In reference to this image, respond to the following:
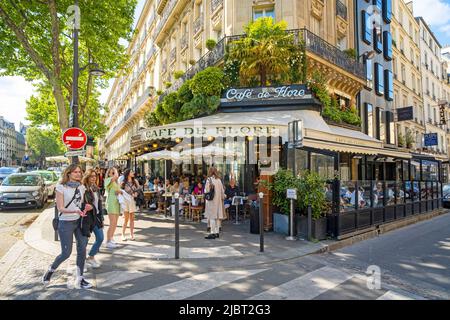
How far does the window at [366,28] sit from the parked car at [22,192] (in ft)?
61.7

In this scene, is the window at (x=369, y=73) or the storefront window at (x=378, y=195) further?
the window at (x=369, y=73)

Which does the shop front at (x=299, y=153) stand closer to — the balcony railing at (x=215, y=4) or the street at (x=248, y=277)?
the street at (x=248, y=277)

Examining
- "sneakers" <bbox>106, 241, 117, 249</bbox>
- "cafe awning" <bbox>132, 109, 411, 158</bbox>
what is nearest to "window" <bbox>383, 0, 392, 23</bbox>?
"cafe awning" <bbox>132, 109, 411, 158</bbox>

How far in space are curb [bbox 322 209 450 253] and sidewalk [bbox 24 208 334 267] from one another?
0.28 m

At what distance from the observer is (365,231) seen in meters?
8.40

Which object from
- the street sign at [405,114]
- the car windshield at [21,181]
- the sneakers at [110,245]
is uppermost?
the street sign at [405,114]

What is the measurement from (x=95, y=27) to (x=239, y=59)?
5998mm

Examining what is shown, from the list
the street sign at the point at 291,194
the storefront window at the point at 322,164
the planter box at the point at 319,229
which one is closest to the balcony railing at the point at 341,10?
the storefront window at the point at 322,164

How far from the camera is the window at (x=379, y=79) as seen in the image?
20.3 metres

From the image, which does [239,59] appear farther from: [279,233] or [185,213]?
[279,233]

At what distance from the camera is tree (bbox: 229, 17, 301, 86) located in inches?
481

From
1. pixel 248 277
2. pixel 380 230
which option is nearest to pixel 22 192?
pixel 248 277

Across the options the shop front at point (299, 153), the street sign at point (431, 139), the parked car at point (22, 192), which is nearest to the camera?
the shop front at point (299, 153)
